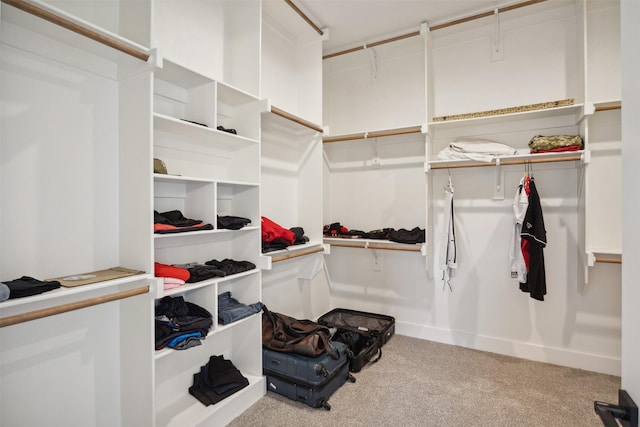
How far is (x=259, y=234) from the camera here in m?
2.24

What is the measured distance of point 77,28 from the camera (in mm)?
1289

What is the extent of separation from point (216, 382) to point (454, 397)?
1.60 metres

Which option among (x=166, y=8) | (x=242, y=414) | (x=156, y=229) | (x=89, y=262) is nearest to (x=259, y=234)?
(x=156, y=229)

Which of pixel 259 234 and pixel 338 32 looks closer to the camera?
pixel 259 234

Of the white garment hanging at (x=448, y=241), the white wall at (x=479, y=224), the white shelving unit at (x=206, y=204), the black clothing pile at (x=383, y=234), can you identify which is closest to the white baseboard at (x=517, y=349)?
the white wall at (x=479, y=224)

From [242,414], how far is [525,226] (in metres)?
2.48

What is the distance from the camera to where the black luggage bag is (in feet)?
8.82

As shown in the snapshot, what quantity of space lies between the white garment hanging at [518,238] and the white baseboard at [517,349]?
688 mm

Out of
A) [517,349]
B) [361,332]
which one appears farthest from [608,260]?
[361,332]

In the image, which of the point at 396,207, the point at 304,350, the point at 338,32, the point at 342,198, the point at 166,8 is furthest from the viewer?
the point at 342,198

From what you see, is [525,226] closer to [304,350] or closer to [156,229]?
[304,350]

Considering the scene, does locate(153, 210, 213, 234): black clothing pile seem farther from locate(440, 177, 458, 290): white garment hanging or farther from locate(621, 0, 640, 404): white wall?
locate(440, 177, 458, 290): white garment hanging

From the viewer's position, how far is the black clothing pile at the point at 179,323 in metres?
1.66

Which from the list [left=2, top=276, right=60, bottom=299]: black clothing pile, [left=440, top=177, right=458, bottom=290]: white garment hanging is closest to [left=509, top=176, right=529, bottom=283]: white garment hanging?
[left=440, top=177, right=458, bottom=290]: white garment hanging
